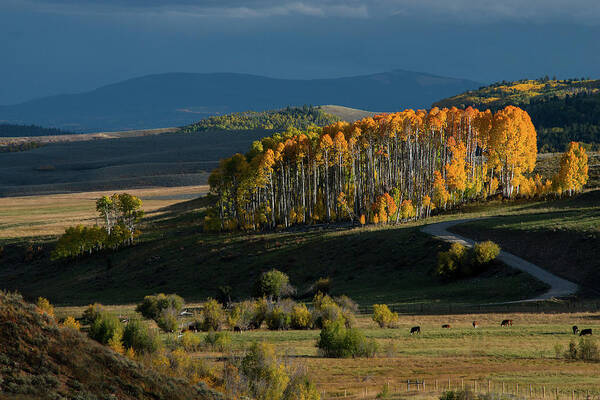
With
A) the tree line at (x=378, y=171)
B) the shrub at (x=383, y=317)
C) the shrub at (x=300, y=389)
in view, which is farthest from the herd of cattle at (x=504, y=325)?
the tree line at (x=378, y=171)

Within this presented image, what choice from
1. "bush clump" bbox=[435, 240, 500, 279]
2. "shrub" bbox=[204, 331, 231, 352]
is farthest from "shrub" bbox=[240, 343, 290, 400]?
"bush clump" bbox=[435, 240, 500, 279]

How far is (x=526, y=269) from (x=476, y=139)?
52.0 metres

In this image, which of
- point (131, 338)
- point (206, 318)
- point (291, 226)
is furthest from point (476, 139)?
point (131, 338)

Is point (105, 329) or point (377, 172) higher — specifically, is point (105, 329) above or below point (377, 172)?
below

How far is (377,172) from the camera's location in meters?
117

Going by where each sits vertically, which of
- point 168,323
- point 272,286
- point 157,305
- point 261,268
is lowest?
point 261,268

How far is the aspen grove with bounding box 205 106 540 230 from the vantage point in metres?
105

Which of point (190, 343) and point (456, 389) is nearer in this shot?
point (456, 389)

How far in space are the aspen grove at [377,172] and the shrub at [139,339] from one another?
6507 centimetres

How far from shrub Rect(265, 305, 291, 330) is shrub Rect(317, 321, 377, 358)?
39.8ft

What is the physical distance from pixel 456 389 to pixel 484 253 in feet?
135

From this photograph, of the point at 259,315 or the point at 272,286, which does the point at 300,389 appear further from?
the point at 272,286

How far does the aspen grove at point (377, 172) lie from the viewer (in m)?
105

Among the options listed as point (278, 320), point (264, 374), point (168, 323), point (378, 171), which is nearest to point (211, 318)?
point (168, 323)
